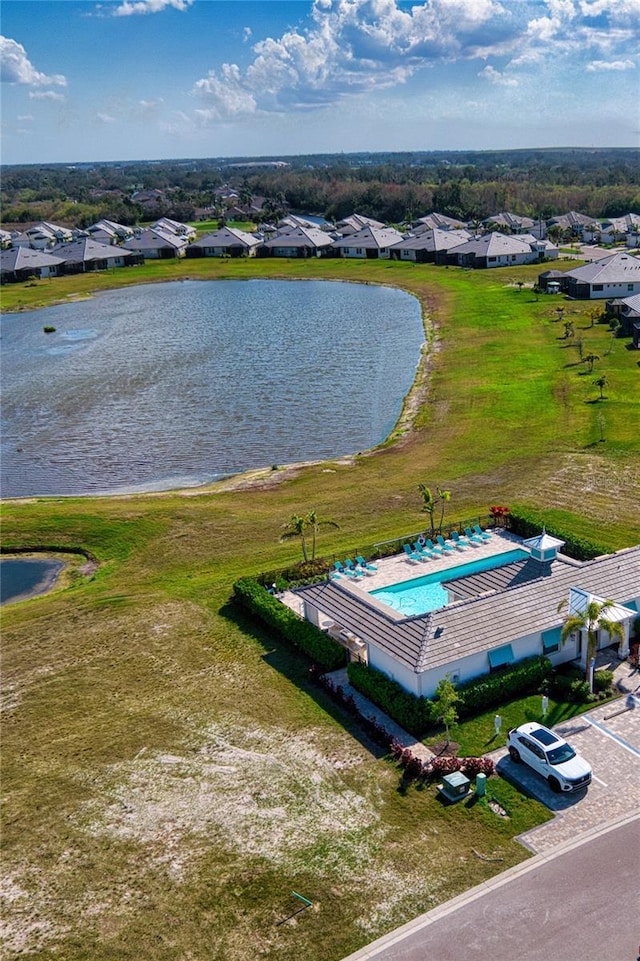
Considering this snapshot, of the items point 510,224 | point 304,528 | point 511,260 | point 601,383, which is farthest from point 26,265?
point 304,528

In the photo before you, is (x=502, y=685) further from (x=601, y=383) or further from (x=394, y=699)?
(x=601, y=383)

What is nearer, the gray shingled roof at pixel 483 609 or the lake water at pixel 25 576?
the gray shingled roof at pixel 483 609

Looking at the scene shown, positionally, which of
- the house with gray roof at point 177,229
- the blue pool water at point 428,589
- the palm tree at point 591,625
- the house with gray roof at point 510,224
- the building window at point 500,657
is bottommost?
the blue pool water at point 428,589

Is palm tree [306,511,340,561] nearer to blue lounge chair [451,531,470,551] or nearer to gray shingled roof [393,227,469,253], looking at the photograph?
blue lounge chair [451,531,470,551]

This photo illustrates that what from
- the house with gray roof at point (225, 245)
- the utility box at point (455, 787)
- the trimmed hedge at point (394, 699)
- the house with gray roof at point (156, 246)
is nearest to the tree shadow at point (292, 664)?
the trimmed hedge at point (394, 699)

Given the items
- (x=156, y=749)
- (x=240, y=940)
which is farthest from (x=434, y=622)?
(x=240, y=940)

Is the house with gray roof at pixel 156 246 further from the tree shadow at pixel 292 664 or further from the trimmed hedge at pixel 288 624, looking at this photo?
the tree shadow at pixel 292 664
